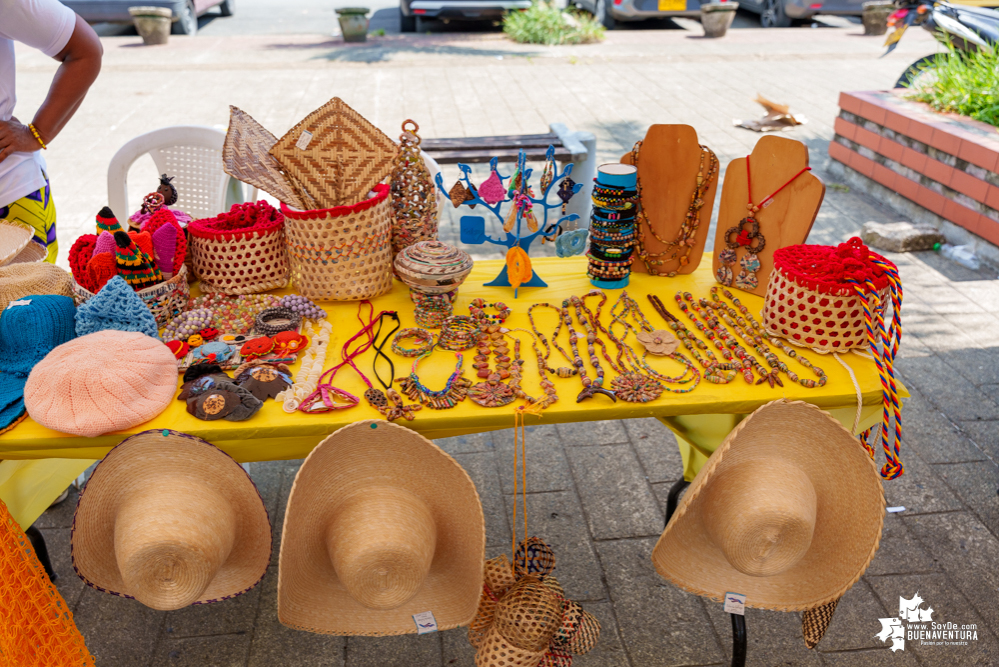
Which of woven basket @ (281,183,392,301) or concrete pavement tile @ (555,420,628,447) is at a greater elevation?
woven basket @ (281,183,392,301)

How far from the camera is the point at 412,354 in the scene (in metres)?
1.95

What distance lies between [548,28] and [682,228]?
10.2m

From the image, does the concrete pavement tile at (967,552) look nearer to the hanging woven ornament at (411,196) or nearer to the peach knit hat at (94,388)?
the hanging woven ornament at (411,196)

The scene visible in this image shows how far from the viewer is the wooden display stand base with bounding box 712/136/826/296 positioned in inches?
81.6

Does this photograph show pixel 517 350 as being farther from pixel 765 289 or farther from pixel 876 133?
pixel 876 133

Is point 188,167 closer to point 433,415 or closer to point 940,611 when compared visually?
point 433,415

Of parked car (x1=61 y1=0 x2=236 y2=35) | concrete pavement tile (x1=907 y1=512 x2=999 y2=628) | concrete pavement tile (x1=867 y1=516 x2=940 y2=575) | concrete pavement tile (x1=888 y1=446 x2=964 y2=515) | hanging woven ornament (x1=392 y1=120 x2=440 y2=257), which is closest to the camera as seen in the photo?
hanging woven ornament (x1=392 y1=120 x2=440 y2=257)

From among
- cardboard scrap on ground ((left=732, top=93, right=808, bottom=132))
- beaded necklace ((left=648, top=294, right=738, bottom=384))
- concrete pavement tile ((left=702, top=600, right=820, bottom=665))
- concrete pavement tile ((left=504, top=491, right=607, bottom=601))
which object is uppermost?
beaded necklace ((left=648, top=294, right=738, bottom=384))

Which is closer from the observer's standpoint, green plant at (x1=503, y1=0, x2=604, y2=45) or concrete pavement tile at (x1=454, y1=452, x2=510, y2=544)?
concrete pavement tile at (x1=454, y1=452, x2=510, y2=544)

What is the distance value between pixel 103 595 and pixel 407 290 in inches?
56.8

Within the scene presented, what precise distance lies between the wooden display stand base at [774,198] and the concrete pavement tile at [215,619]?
1.93 m

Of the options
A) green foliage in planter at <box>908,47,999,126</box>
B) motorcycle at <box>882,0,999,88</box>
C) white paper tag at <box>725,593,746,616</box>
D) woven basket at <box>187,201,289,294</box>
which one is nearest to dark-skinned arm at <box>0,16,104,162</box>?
woven basket at <box>187,201,289,294</box>

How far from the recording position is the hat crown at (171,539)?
150 centimetres

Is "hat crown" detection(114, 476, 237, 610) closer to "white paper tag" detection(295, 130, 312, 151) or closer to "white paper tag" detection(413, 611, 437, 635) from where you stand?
"white paper tag" detection(413, 611, 437, 635)
